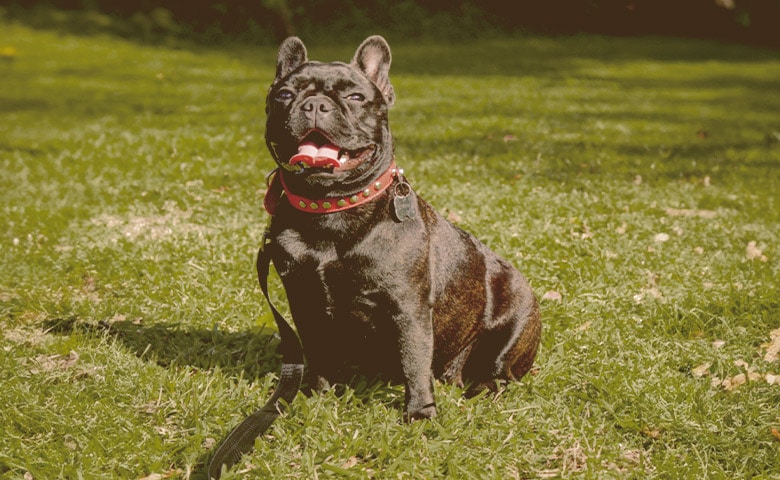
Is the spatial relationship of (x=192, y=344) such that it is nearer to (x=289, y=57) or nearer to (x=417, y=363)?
(x=417, y=363)

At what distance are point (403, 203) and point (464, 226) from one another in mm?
2538

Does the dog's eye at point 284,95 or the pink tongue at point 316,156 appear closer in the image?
the pink tongue at point 316,156

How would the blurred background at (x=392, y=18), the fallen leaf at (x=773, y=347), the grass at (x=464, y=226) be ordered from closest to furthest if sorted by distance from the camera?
the grass at (x=464, y=226), the fallen leaf at (x=773, y=347), the blurred background at (x=392, y=18)

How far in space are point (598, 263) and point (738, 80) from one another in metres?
12.0

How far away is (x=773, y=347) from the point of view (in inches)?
143

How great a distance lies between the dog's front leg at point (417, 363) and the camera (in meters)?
2.71

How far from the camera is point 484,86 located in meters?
12.1

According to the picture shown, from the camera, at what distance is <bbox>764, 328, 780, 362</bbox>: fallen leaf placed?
3.54 metres

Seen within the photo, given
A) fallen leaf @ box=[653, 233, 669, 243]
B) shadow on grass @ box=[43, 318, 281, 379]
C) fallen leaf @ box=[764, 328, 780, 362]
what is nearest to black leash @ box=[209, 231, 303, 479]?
shadow on grass @ box=[43, 318, 281, 379]

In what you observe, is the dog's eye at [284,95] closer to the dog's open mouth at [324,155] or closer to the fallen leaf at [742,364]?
the dog's open mouth at [324,155]

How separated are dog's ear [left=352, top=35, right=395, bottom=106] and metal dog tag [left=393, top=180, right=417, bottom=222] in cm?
38

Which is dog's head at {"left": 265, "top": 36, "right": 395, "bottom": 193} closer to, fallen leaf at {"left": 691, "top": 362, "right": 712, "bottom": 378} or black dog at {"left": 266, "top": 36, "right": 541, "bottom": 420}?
black dog at {"left": 266, "top": 36, "right": 541, "bottom": 420}

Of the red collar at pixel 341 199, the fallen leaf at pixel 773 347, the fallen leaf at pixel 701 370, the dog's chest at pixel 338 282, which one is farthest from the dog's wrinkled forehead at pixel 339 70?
the fallen leaf at pixel 773 347

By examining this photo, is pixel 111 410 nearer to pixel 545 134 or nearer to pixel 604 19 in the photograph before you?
pixel 545 134
